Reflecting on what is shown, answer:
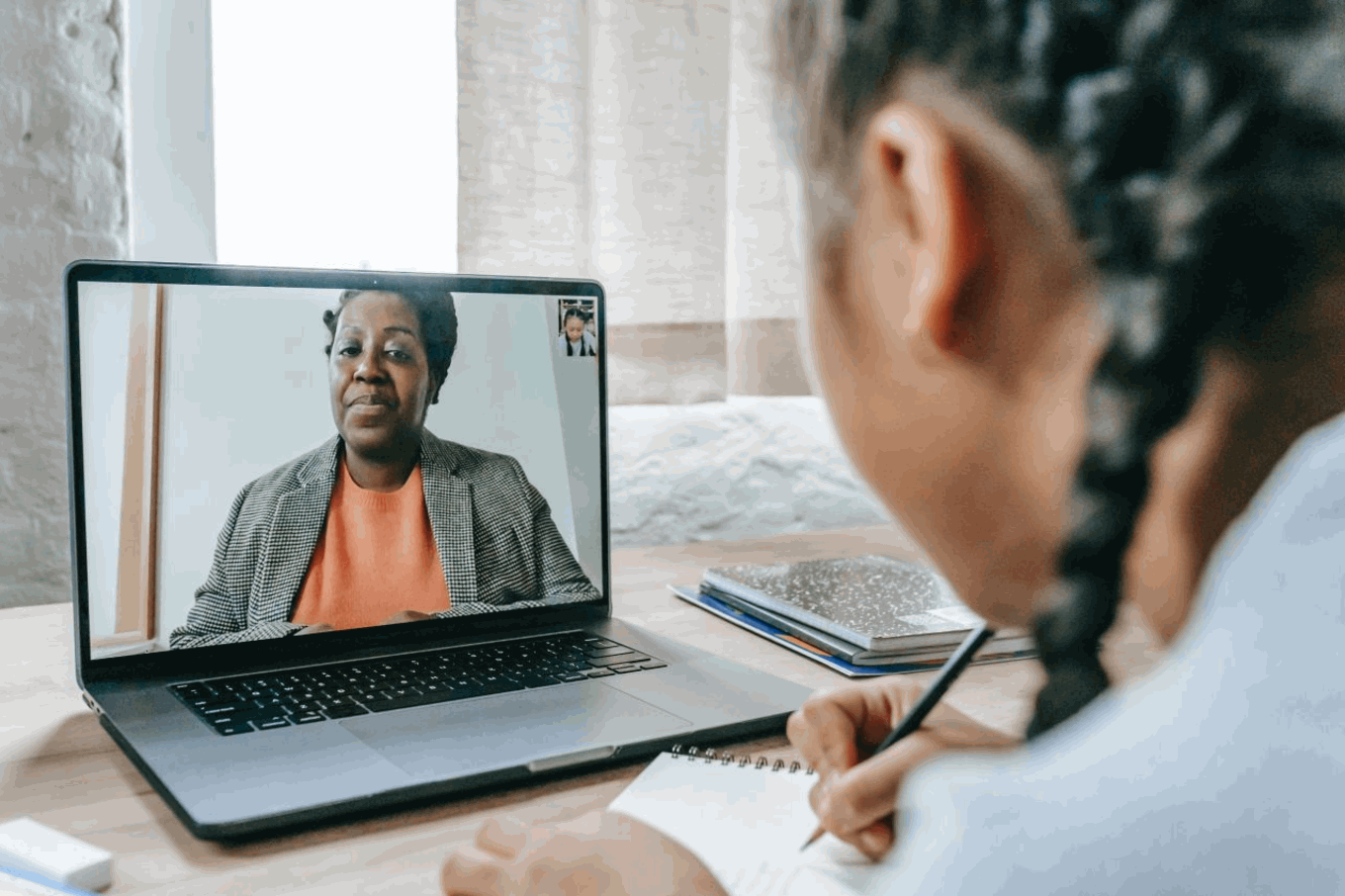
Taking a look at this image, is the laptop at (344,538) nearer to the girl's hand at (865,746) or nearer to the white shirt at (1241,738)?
the girl's hand at (865,746)

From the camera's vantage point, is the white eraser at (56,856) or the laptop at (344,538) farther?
the laptop at (344,538)

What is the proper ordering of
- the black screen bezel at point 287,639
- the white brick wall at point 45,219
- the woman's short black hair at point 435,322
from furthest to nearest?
the white brick wall at point 45,219
the woman's short black hair at point 435,322
the black screen bezel at point 287,639

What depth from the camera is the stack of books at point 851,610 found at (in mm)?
660

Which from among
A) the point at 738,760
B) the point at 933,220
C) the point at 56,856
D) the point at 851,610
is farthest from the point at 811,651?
the point at 933,220

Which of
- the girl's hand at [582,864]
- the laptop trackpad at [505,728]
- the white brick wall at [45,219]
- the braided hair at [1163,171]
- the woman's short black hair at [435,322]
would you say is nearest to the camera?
the braided hair at [1163,171]

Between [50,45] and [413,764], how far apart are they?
3.15 feet

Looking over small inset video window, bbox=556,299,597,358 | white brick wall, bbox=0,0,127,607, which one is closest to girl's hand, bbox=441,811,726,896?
small inset video window, bbox=556,299,597,358

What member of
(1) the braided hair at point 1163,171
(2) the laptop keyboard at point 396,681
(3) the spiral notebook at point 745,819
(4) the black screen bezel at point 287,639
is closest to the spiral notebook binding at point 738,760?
(3) the spiral notebook at point 745,819

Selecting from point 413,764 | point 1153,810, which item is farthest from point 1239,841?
point 413,764

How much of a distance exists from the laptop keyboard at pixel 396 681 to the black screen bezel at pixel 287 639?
27 millimetres

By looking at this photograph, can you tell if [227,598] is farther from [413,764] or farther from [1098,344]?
[1098,344]

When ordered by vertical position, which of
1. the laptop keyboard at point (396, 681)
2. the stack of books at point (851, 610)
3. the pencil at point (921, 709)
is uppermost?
the pencil at point (921, 709)

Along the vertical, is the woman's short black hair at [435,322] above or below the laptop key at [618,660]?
above

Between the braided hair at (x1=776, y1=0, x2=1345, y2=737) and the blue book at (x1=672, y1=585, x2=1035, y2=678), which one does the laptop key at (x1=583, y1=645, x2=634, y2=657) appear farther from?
the braided hair at (x1=776, y1=0, x2=1345, y2=737)
